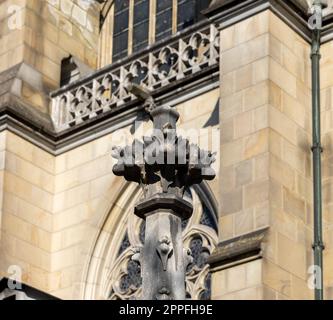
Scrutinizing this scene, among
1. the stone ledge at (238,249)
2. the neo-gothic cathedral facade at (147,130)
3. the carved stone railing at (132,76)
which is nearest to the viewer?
the stone ledge at (238,249)

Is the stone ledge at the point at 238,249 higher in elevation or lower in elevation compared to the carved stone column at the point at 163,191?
higher

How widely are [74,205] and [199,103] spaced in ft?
8.11

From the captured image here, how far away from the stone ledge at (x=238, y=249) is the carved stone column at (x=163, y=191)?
14.7 ft

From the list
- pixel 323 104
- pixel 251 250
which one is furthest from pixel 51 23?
pixel 251 250

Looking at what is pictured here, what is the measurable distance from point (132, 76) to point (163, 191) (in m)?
8.87

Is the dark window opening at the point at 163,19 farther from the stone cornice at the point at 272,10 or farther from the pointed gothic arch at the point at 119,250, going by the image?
the stone cornice at the point at 272,10

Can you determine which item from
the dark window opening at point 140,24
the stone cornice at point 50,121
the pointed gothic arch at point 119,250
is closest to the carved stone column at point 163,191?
the pointed gothic arch at point 119,250

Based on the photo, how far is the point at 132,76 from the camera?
779 inches

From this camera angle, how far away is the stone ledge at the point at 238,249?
1562 cm

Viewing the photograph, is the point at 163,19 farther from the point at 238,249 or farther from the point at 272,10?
the point at 238,249

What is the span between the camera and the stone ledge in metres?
15.6

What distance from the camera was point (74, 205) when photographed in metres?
19.8
